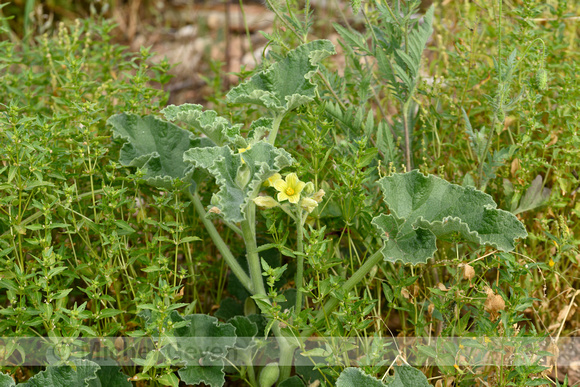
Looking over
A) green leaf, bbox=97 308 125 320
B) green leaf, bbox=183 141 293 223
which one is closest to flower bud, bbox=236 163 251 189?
green leaf, bbox=183 141 293 223

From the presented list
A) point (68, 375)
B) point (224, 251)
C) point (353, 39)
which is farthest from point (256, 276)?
point (353, 39)

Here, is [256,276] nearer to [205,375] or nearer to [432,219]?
[205,375]

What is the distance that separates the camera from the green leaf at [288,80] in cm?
193

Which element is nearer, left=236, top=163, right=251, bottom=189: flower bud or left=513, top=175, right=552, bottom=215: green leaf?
left=236, top=163, right=251, bottom=189: flower bud

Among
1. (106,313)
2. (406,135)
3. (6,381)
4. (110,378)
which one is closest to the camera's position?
(6,381)

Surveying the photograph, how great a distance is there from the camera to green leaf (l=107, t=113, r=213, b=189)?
6.89 ft

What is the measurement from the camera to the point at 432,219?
1.83m

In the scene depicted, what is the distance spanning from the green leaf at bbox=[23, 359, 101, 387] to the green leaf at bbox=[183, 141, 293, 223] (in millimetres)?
624

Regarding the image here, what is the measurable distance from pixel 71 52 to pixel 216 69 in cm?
69

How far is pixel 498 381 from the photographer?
176cm

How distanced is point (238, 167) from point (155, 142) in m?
0.53

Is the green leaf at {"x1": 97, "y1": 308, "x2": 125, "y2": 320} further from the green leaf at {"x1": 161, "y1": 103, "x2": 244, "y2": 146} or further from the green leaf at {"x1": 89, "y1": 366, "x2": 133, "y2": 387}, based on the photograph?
the green leaf at {"x1": 161, "y1": 103, "x2": 244, "y2": 146}

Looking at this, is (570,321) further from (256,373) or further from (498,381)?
(256,373)

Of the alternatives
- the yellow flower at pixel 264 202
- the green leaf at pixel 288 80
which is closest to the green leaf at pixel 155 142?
the green leaf at pixel 288 80
